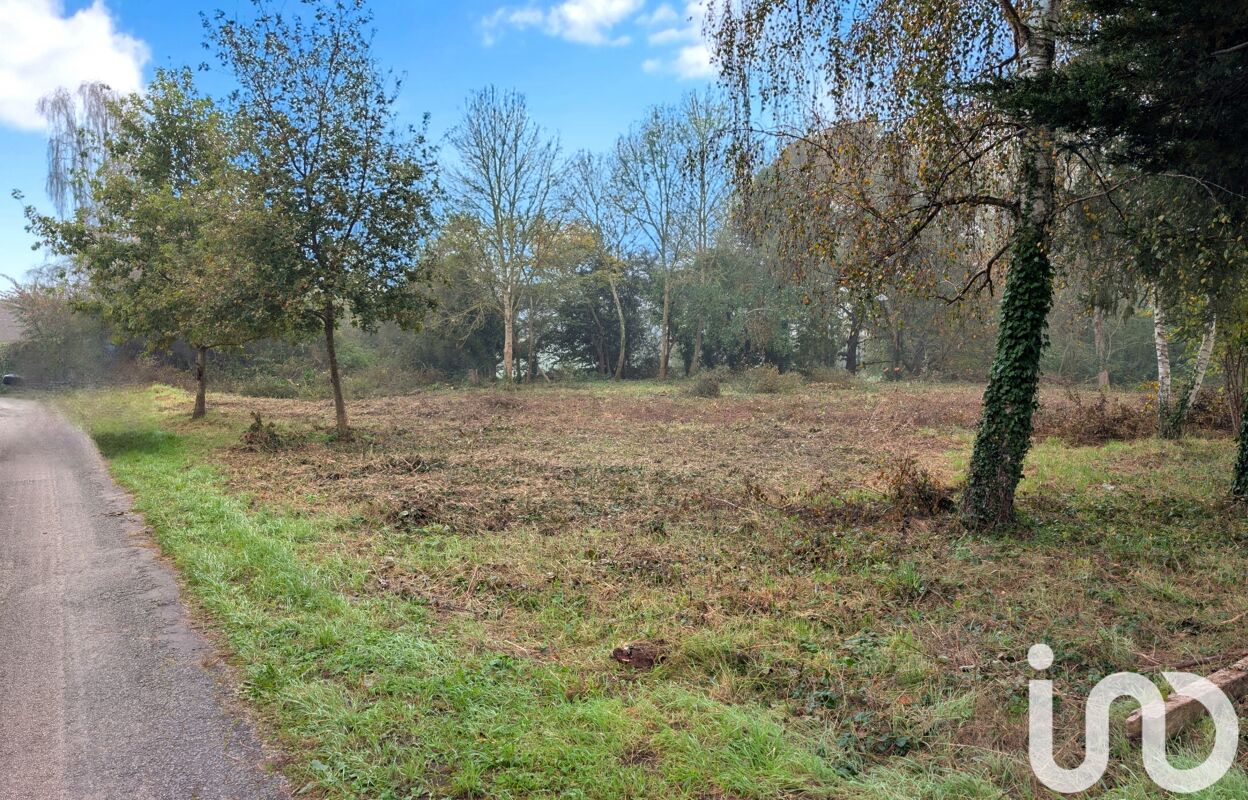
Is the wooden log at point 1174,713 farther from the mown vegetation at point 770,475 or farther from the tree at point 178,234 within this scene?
the tree at point 178,234

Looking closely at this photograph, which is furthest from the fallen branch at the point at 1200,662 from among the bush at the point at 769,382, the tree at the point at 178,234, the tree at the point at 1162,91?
the bush at the point at 769,382

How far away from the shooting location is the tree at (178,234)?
11.7m

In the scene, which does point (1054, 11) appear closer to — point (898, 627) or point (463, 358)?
point (898, 627)

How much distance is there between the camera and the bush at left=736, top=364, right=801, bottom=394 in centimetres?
2575

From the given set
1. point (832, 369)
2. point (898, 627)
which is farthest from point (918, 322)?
point (898, 627)

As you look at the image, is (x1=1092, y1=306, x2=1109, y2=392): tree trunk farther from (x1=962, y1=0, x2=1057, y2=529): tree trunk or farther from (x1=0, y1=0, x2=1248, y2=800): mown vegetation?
(x1=962, y1=0, x2=1057, y2=529): tree trunk

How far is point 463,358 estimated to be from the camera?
33.0 metres

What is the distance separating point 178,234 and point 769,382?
62.8ft

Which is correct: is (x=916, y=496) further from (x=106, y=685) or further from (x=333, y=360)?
(x=333, y=360)

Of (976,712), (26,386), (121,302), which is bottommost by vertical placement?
(976,712)

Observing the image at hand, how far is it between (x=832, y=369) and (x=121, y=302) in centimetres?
2742

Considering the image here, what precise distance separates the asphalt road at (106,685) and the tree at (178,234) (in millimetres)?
5839

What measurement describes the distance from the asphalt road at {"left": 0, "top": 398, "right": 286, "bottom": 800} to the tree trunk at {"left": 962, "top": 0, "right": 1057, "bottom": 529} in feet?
21.6

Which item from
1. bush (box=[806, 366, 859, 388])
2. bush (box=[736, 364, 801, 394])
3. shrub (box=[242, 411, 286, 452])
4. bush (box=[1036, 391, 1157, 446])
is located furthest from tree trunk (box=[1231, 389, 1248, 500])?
bush (box=[806, 366, 859, 388])
